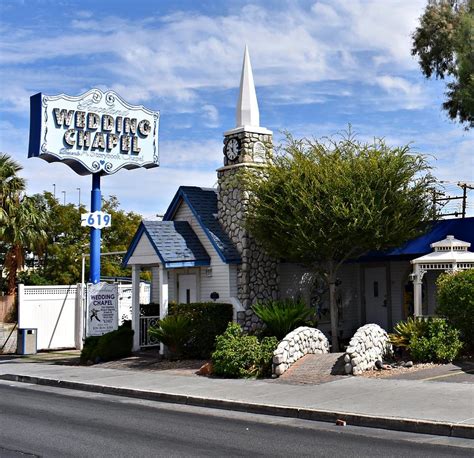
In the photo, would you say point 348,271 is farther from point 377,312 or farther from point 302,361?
point 302,361

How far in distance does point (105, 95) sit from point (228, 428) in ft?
49.5

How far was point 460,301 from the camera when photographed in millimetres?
16984

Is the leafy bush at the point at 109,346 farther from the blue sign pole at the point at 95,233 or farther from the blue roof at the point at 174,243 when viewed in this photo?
the blue sign pole at the point at 95,233

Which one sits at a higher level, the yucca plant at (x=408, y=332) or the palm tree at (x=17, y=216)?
the palm tree at (x=17, y=216)

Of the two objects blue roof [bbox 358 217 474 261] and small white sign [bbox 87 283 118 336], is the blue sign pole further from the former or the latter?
blue roof [bbox 358 217 474 261]

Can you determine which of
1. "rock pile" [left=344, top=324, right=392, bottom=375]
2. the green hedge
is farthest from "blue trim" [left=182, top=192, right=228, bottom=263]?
"rock pile" [left=344, top=324, right=392, bottom=375]

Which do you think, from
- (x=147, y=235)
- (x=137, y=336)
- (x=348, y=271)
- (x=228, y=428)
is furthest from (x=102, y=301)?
(x=228, y=428)

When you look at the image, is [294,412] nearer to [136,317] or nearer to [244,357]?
[244,357]

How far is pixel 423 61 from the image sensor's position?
28531 mm

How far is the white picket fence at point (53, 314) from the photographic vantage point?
2567cm

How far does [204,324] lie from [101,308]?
4951 mm

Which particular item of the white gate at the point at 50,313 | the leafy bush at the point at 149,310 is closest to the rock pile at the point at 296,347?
the leafy bush at the point at 149,310

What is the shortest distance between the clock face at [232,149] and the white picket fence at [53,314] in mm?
7806

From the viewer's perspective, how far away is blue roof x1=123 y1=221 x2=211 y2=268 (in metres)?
21.7
